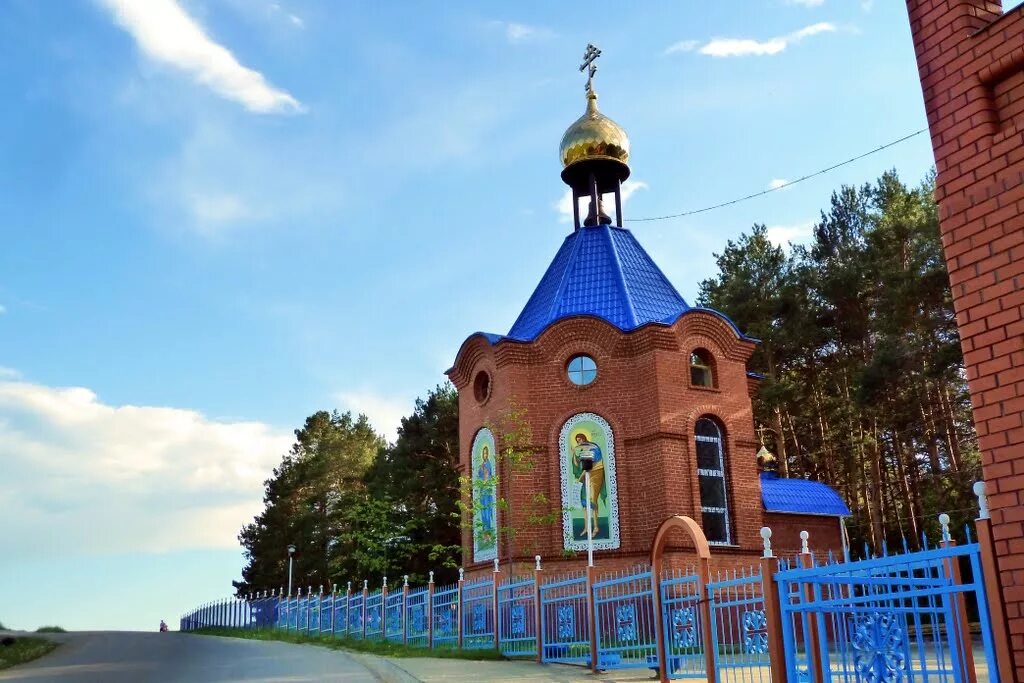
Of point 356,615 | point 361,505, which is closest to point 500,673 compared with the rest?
point 356,615

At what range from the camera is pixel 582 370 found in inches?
673

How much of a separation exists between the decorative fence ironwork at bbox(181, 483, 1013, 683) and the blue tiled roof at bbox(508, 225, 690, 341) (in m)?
4.97

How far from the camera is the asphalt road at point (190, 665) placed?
410 inches

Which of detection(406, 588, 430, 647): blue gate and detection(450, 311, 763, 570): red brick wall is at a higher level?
detection(450, 311, 763, 570): red brick wall

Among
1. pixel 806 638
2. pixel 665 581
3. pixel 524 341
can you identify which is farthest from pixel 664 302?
pixel 806 638

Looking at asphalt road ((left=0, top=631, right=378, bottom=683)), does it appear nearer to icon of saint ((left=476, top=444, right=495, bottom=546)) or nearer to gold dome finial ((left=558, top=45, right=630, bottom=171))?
icon of saint ((left=476, top=444, right=495, bottom=546))

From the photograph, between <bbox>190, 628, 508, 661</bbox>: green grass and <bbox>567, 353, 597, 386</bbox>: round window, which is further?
<bbox>567, 353, 597, 386</bbox>: round window

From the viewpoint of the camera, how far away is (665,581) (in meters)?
8.67

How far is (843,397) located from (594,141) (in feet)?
45.6

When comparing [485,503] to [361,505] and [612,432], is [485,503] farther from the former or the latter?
[361,505]

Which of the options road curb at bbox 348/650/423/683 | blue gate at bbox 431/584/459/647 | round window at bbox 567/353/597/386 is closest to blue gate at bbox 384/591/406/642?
blue gate at bbox 431/584/459/647

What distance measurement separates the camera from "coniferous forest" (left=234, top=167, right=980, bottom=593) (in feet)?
80.2

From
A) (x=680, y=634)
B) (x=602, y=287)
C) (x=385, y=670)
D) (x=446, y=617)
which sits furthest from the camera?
(x=602, y=287)

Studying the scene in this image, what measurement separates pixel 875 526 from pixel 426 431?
52.1 ft
